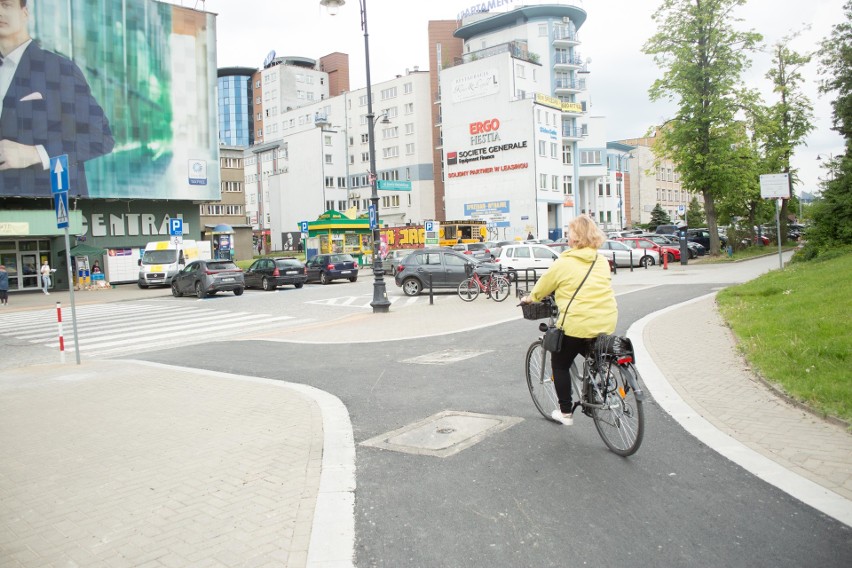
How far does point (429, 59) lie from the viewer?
267 ft

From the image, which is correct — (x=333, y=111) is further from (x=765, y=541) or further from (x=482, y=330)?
(x=765, y=541)

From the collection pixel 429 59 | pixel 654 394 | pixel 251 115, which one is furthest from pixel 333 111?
pixel 654 394

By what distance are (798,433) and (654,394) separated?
1.67 metres

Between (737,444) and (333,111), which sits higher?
(333,111)

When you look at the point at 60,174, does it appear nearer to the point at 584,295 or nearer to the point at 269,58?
the point at 584,295

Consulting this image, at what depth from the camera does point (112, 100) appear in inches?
1652

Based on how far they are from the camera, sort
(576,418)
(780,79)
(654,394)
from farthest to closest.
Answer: (780,79)
(654,394)
(576,418)

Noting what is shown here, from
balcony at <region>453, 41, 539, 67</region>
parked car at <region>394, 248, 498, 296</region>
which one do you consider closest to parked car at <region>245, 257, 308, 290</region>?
parked car at <region>394, 248, 498, 296</region>

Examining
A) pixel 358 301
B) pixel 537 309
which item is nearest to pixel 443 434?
pixel 537 309

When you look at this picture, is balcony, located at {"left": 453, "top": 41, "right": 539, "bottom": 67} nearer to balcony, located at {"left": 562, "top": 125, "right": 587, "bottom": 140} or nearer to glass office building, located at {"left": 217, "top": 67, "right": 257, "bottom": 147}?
balcony, located at {"left": 562, "top": 125, "right": 587, "bottom": 140}

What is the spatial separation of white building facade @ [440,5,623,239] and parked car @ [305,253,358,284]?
29.8 meters

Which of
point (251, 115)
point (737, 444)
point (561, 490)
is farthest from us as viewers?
point (251, 115)

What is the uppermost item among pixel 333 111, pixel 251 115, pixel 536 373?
pixel 251 115

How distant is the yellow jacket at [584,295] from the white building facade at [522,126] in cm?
5658
